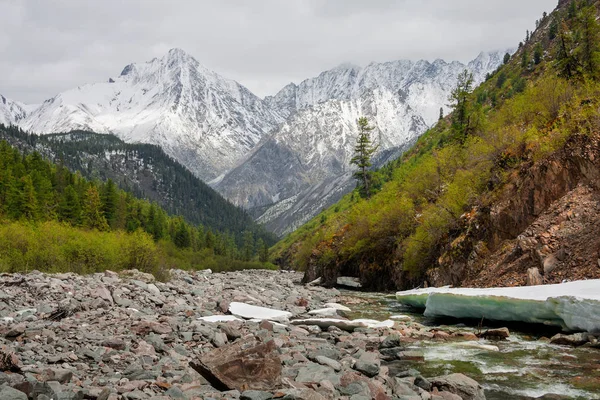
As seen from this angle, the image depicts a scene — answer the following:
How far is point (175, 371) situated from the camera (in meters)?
10.6

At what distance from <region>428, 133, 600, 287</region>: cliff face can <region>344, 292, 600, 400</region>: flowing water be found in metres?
4.13

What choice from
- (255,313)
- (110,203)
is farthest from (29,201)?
(255,313)

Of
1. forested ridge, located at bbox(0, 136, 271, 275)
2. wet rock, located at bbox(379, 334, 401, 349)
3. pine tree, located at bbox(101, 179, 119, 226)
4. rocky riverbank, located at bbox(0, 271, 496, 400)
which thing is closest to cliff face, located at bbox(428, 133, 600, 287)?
rocky riverbank, located at bbox(0, 271, 496, 400)

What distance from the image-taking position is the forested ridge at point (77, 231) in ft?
128

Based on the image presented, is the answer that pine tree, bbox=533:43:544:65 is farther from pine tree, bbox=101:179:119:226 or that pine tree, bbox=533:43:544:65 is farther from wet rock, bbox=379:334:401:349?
pine tree, bbox=101:179:119:226

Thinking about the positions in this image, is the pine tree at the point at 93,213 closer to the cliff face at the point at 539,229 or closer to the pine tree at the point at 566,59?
the cliff face at the point at 539,229

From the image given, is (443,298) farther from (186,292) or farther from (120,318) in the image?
(186,292)

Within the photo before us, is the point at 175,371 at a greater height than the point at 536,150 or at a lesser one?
lesser

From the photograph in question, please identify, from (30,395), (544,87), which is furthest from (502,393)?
(544,87)

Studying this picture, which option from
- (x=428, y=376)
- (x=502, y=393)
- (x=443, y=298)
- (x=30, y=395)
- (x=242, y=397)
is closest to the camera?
(x=30, y=395)

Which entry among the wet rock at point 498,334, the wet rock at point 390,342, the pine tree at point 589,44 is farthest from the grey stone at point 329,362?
the pine tree at point 589,44

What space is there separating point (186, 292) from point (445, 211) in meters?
20.1

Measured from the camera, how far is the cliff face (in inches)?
768

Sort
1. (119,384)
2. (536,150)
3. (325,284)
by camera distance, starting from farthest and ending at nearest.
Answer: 1. (325,284)
2. (536,150)
3. (119,384)
